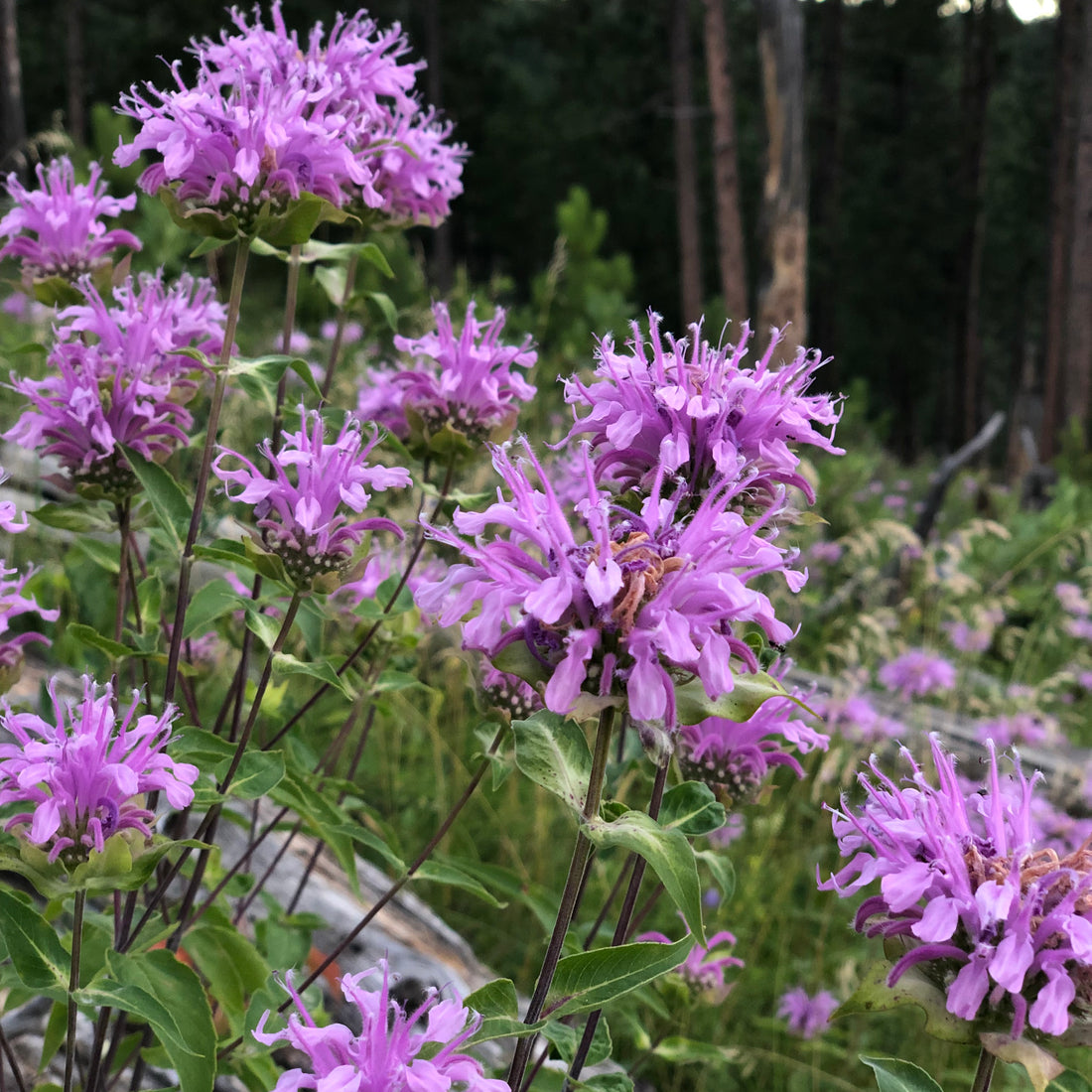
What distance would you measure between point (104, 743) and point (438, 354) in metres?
0.85

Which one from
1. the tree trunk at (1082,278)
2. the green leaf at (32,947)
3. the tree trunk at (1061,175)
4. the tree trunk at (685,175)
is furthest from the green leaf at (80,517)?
the tree trunk at (1061,175)

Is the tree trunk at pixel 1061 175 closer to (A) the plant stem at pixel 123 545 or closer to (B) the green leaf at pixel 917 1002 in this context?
(A) the plant stem at pixel 123 545

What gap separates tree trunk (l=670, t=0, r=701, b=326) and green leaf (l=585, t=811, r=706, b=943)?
11.8 m

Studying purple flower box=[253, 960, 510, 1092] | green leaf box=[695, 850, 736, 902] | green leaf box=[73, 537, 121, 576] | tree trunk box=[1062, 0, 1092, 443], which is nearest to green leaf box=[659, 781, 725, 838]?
green leaf box=[695, 850, 736, 902]

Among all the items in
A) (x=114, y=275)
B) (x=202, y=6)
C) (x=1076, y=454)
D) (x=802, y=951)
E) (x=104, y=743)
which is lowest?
(x=802, y=951)

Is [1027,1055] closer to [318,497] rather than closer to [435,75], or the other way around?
[318,497]

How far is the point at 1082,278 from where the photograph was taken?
30.7ft

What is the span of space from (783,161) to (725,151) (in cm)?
395

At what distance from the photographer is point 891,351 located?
909 inches

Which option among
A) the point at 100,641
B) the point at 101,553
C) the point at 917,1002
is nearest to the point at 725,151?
the point at 101,553

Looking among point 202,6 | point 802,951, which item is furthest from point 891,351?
point 802,951

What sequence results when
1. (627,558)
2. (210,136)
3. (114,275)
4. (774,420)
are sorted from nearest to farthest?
(627,558) → (774,420) → (210,136) → (114,275)

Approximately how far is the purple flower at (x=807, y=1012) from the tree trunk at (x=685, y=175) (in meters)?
10.4

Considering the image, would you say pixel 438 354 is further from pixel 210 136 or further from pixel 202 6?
pixel 202 6
